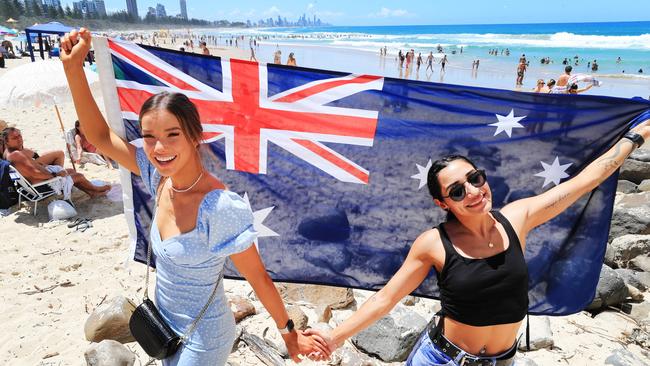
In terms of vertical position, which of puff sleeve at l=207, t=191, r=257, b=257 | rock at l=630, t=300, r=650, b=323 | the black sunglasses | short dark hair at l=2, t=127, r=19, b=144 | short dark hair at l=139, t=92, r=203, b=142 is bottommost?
rock at l=630, t=300, r=650, b=323

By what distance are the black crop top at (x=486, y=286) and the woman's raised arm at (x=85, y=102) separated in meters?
1.93

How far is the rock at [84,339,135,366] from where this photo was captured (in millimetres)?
3260

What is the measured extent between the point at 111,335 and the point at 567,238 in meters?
3.88

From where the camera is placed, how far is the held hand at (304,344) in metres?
2.17

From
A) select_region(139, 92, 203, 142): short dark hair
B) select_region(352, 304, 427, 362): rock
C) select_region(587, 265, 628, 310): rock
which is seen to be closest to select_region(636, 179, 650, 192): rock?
select_region(587, 265, 628, 310): rock

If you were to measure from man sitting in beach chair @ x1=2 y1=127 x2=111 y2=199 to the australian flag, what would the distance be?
14.4 feet

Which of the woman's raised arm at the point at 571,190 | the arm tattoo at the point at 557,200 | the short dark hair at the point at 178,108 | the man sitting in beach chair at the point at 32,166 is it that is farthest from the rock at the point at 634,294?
the man sitting in beach chair at the point at 32,166

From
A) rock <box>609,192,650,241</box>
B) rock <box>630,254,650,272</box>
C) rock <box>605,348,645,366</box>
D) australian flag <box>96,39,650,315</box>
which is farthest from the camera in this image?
rock <box>609,192,650,241</box>

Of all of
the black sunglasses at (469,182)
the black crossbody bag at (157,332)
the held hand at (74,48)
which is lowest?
the black crossbody bag at (157,332)

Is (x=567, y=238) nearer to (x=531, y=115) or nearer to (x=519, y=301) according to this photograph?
(x=531, y=115)

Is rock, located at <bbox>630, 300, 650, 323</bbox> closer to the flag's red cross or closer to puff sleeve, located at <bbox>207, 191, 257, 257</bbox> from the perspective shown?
the flag's red cross

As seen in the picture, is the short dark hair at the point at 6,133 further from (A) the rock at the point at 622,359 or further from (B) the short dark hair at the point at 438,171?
A: (A) the rock at the point at 622,359

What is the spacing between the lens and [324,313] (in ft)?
13.1

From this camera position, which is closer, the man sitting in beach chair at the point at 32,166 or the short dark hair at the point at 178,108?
the short dark hair at the point at 178,108
